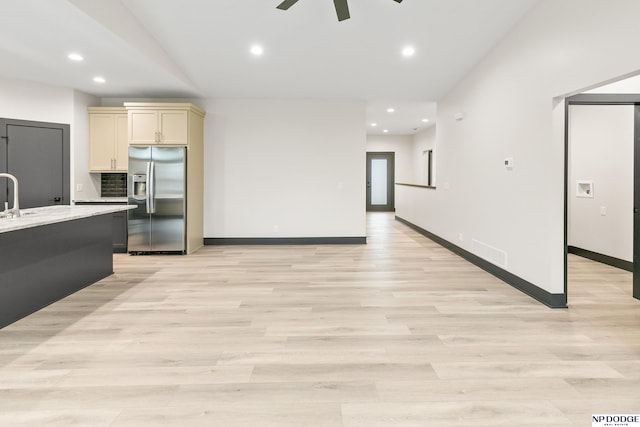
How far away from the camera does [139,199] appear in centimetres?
600

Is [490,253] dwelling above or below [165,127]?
below

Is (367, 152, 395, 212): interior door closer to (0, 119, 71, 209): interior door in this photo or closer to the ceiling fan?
(0, 119, 71, 209): interior door

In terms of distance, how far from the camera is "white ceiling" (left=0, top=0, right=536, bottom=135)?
12.5ft

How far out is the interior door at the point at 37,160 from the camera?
552 cm

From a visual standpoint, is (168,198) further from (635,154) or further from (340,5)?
(635,154)

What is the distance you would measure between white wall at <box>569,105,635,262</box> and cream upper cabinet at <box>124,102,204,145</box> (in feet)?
19.0

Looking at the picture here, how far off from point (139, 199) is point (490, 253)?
5.17m

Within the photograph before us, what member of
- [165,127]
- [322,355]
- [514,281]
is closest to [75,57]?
[165,127]

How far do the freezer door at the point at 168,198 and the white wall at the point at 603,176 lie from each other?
5.86 meters

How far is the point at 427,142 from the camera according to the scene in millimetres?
12070

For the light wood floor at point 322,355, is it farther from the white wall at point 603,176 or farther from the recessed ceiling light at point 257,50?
the recessed ceiling light at point 257,50

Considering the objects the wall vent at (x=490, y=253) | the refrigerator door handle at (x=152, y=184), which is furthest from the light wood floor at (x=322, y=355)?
the refrigerator door handle at (x=152, y=184)

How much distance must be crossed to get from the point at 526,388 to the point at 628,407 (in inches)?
18.0

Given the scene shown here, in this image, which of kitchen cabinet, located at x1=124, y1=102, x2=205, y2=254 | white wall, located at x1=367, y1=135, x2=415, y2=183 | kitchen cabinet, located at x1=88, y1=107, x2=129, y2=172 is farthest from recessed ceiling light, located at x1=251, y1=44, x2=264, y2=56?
white wall, located at x1=367, y1=135, x2=415, y2=183
